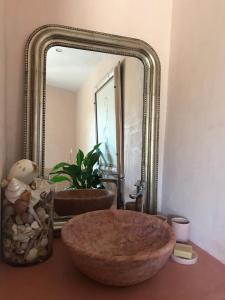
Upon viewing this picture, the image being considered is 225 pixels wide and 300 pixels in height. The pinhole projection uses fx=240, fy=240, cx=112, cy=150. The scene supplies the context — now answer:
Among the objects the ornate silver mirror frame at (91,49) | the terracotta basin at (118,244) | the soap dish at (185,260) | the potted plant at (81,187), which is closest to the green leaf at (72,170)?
the potted plant at (81,187)

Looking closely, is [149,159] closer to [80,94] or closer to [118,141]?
[118,141]

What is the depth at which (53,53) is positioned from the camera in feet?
3.37

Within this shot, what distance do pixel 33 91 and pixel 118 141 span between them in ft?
1.43

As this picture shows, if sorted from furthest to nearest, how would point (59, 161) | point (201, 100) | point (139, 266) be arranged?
point (59, 161)
point (201, 100)
point (139, 266)

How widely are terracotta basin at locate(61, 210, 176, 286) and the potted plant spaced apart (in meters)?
0.19

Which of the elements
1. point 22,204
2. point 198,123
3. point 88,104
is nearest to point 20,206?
point 22,204

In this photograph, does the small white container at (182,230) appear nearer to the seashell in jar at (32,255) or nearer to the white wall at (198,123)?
the white wall at (198,123)

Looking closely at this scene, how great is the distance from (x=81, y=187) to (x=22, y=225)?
1.26 ft

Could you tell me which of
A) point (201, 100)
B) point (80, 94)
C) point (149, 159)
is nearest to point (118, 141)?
point (149, 159)

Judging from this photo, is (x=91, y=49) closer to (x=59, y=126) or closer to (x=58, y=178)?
(x=59, y=126)

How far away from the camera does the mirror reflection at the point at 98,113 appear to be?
1.05 meters

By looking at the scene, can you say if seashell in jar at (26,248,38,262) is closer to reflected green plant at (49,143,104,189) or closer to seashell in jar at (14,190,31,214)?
seashell in jar at (14,190,31,214)

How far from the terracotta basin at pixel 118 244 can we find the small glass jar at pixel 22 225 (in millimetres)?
106

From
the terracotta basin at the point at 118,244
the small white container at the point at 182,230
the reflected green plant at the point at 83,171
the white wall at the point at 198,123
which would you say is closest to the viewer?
the terracotta basin at the point at 118,244
